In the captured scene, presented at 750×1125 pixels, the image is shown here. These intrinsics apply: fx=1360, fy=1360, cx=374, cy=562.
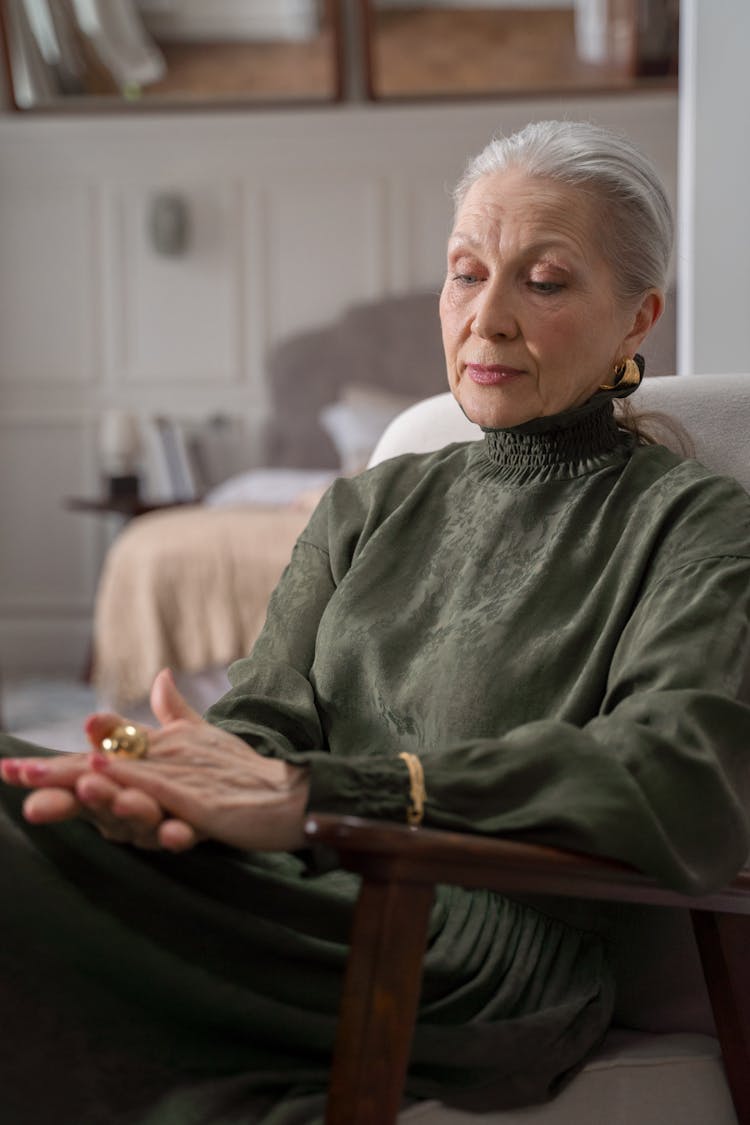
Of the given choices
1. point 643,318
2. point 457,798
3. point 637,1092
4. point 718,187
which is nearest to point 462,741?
point 457,798

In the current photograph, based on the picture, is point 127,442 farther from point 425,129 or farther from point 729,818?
point 729,818

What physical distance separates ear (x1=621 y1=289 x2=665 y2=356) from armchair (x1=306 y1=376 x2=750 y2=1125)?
0.38 feet

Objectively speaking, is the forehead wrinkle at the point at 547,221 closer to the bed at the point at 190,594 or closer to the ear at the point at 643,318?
the ear at the point at 643,318

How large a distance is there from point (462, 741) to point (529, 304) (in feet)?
1.73

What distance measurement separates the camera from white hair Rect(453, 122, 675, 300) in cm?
153

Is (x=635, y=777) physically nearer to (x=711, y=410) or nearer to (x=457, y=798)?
(x=457, y=798)

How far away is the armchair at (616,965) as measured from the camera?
1.06 meters

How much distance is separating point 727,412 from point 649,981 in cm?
69

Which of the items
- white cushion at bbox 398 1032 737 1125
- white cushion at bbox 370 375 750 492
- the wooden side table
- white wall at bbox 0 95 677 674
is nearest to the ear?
white cushion at bbox 370 375 750 492

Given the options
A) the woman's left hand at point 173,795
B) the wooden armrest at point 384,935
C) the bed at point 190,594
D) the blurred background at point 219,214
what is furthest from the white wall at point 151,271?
the wooden armrest at point 384,935

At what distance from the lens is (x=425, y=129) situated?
19.7ft

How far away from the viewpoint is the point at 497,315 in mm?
1528

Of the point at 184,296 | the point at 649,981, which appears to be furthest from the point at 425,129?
the point at 649,981

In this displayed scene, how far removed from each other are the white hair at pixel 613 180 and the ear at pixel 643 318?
17mm
